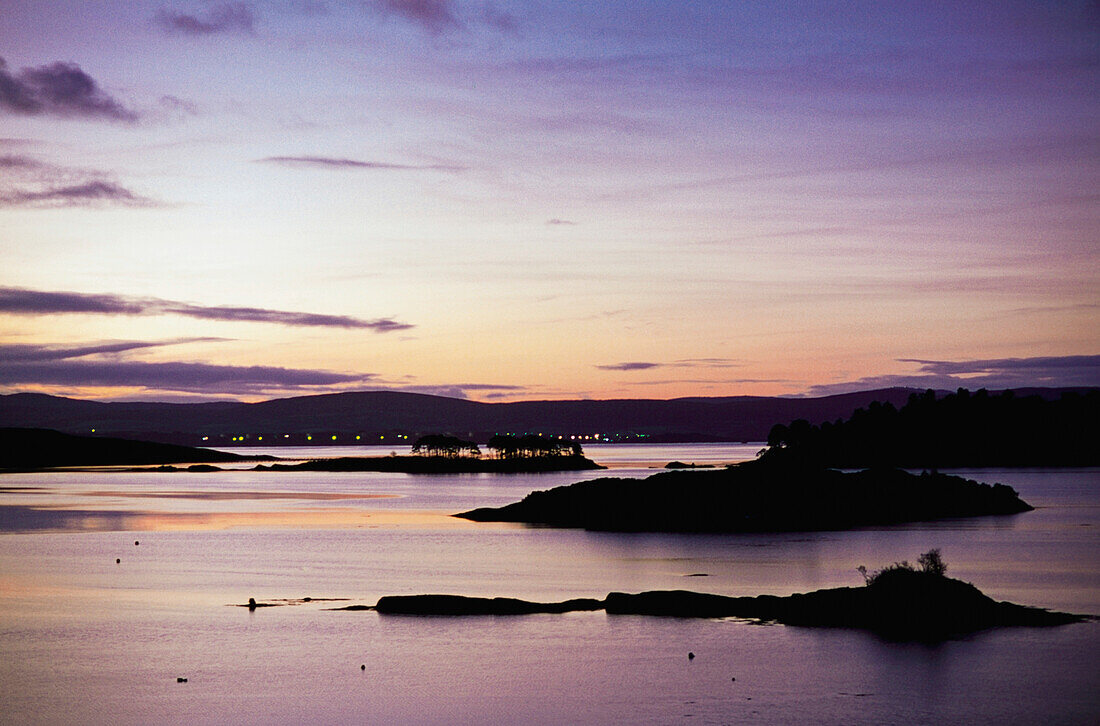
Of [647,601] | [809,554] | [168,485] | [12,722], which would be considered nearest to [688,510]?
[809,554]

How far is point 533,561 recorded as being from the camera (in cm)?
6575

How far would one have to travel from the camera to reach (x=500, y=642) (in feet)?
129

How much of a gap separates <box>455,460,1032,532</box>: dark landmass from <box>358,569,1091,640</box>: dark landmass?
45.1m

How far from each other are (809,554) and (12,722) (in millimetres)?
49571

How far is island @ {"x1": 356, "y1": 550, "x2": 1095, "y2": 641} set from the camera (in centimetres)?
3962

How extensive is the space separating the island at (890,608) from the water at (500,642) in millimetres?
1056

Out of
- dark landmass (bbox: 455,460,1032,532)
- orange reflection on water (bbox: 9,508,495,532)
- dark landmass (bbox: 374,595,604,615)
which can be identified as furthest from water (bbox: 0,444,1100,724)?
orange reflection on water (bbox: 9,508,495,532)

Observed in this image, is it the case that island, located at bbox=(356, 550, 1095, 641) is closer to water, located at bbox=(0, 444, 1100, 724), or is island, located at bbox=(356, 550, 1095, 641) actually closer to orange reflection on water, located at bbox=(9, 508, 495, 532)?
water, located at bbox=(0, 444, 1100, 724)

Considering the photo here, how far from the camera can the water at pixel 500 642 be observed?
1222 inches

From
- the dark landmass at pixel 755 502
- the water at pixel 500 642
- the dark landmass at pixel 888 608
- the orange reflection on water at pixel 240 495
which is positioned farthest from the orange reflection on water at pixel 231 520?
the dark landmass at pixel 888 608

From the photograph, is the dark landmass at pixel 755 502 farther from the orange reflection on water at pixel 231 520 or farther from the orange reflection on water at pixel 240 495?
the orange reflection on water at pixel 240 495

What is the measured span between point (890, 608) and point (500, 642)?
13389 mm

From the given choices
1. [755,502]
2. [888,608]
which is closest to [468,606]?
[888,608]

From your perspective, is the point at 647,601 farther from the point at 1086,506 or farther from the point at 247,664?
the point at 1086,506
